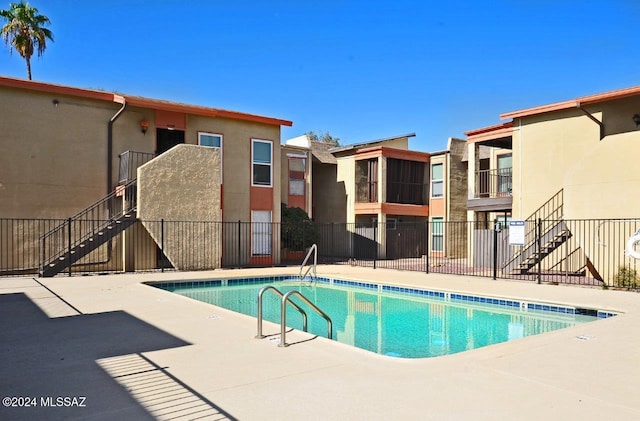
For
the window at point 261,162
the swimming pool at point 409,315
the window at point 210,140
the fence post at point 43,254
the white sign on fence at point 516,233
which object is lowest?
the swimming pool at point 409,315

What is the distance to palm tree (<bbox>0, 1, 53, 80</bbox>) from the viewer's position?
92.8 feet

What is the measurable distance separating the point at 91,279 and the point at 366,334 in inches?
366

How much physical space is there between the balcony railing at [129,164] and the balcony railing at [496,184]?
14233mm

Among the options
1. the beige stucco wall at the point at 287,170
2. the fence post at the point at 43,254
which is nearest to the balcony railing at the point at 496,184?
the beige stucco wall at the point at 287,170

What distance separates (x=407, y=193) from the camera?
1117 inches

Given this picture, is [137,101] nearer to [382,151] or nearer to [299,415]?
[382,151]

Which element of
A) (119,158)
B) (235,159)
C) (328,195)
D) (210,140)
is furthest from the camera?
(328,195)

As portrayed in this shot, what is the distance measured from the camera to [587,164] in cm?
1464

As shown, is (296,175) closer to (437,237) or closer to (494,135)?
(437,237)

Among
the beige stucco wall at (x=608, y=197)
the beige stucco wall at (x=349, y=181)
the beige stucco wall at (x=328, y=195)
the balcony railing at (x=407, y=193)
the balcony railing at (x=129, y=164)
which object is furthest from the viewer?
the beige stucco wall at (x=328, y=195)

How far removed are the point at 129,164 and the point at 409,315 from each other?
1181 centimetres

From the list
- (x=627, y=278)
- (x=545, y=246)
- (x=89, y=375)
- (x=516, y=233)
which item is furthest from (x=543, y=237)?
(x=89, y=375)

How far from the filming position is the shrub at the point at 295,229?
23.9 meters

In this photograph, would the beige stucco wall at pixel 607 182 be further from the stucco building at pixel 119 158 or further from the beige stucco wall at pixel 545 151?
the stucco building at pixel 119 158
